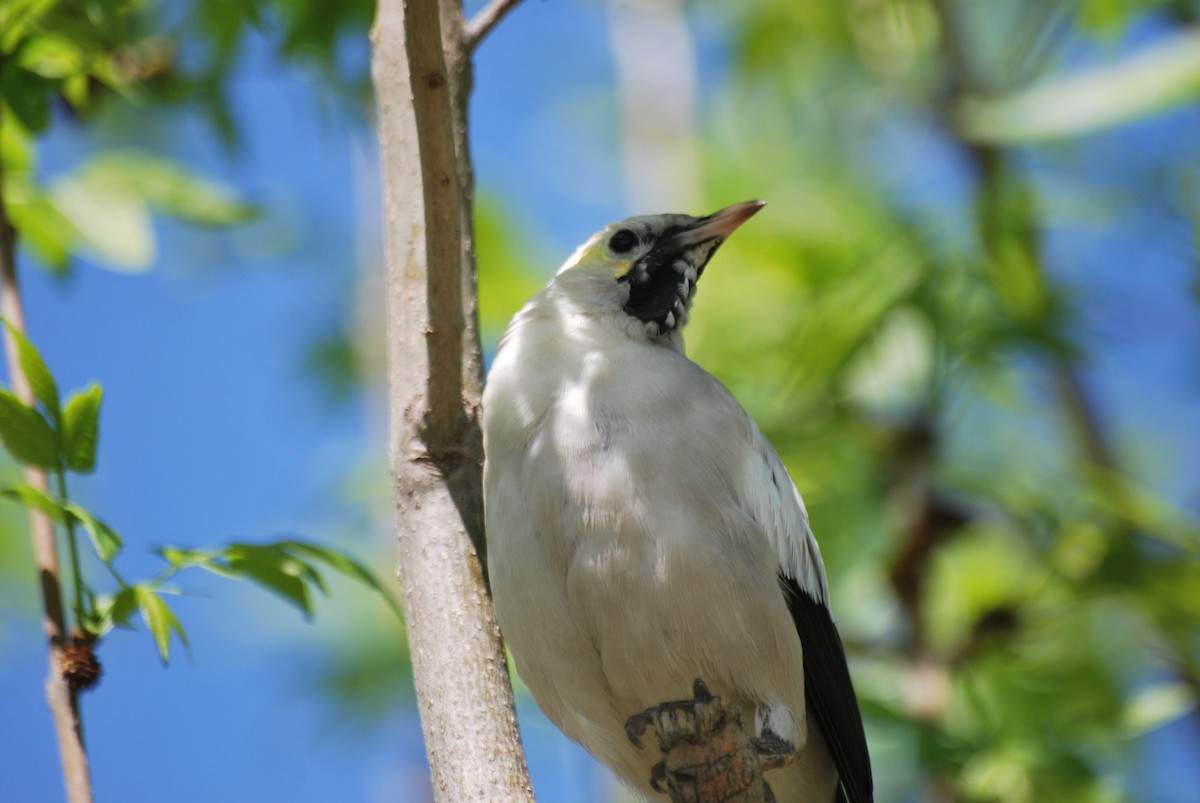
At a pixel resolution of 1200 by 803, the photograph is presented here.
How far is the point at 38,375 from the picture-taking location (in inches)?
127

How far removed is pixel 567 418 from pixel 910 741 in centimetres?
201

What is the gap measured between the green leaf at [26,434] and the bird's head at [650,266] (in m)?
2.48

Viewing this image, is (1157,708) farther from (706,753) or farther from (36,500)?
(36,500)

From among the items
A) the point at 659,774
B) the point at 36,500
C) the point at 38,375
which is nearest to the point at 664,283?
the point at 659,774

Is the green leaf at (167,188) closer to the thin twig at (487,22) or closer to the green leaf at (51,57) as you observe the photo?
the green leaf at (51,57)

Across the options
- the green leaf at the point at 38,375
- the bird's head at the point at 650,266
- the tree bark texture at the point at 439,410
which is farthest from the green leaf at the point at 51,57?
the bird's head at the point at 650,266

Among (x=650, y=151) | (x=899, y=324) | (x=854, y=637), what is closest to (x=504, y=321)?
(x=650, y=151)

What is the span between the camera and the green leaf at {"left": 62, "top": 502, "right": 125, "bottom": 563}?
3090 mm

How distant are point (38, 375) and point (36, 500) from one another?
1.11ft

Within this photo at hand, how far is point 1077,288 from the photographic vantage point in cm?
638

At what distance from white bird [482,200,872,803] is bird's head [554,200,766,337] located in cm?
60

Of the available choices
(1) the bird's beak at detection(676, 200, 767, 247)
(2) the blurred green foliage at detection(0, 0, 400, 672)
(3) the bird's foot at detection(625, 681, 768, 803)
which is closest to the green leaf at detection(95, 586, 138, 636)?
(2) the blurred green foliage at detection(0, 0, 400, 672)

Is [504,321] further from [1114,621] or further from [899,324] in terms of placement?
[1114,621]

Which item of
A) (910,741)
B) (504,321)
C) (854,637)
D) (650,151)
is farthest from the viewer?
(650,151)
